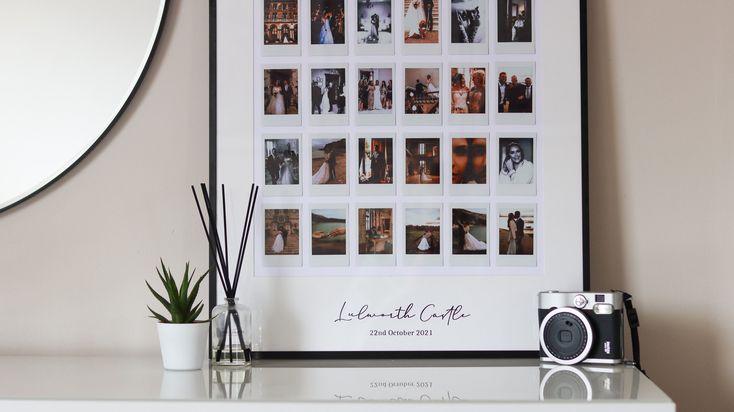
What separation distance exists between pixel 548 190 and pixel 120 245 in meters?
0.74

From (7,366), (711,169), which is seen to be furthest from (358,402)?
(711,169)

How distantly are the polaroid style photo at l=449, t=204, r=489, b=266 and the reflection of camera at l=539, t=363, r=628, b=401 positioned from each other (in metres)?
0.21

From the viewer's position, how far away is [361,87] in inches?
53.2

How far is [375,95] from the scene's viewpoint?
1.35 metres

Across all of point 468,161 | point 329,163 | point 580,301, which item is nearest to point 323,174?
point 329,163

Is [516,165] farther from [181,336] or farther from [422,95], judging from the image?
[181,336]

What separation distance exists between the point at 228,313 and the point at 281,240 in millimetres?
156

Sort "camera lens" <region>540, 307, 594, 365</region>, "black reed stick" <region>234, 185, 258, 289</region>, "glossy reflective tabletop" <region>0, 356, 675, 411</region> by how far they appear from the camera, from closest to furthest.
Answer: "glossy reflective tabletop" <region>0, 356, 675, 411</region> → "camera lens" <region>540, 307, 594, 365</region> → "black reed stick" <region>234, 185, 258, 289</region>

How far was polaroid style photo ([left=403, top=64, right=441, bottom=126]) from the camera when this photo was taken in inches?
52.9

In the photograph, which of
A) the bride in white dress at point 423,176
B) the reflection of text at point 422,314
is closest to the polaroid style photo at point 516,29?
the bride in white dress at point 423,176

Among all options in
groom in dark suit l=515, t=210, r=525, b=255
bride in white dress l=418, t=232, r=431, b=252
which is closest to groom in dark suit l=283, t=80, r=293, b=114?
bride in white dress l=418, t=232, r=431, b=252

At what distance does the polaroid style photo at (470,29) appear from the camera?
53.0 inches

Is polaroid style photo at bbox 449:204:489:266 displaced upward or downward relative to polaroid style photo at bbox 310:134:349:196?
downward

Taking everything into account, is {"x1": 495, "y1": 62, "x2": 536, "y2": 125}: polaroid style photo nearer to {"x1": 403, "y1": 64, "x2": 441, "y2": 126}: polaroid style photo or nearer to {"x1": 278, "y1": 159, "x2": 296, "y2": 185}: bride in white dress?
{"x1": 403, "y1": 64, "x2": 441, "y2": 126}: polaroid style photo
